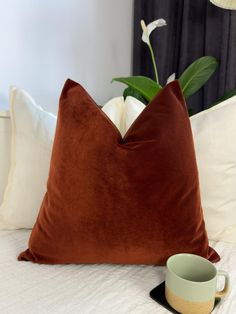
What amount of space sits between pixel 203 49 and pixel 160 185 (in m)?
1.09

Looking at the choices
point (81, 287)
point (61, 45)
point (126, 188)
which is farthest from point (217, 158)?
point (61, 45)

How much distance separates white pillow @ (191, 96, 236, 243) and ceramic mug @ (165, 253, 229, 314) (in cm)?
22

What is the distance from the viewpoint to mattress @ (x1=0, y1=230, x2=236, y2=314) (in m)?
0.65

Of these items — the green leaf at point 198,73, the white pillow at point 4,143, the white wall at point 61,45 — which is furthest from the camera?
the green leaf at point 198,73

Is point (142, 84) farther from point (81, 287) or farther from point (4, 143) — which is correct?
point (81, 287)

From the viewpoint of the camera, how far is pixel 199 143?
2.76ft

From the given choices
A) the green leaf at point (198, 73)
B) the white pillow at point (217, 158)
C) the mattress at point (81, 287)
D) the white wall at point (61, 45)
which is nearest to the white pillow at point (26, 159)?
the mattress at point (81, 287)

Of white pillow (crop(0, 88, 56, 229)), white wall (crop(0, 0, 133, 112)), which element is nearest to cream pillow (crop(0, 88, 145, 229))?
white pillow (crop(0, 88, 56, 229))

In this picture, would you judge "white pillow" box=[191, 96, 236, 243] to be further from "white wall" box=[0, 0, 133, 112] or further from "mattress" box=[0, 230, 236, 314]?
"white wall" box=[0, 0, 133, 112]

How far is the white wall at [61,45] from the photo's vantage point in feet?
3.92

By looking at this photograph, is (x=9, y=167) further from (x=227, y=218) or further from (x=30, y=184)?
(x=227, y=218)

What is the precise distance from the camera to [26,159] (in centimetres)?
91

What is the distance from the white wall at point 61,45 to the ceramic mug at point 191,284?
0.85m

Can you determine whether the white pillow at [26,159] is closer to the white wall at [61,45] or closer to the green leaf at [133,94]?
the white wall at [61,45]
